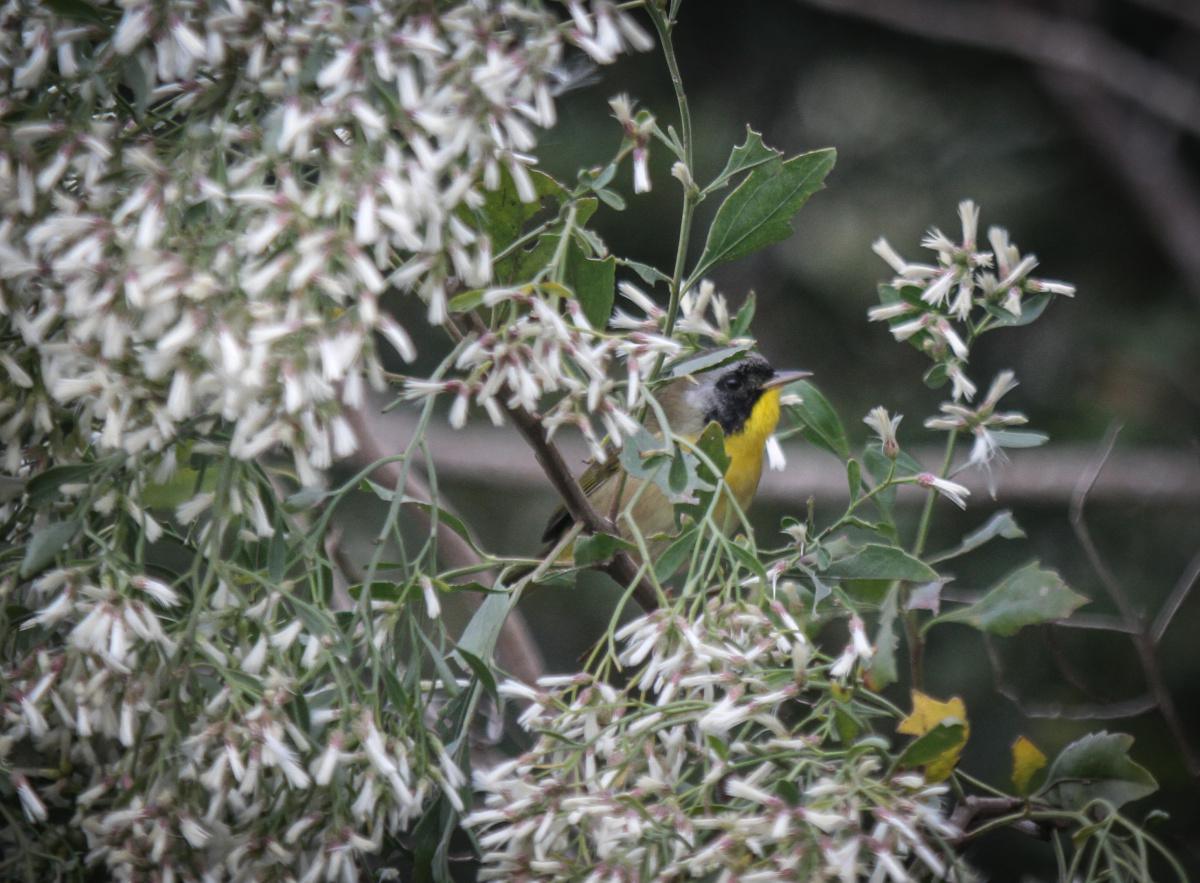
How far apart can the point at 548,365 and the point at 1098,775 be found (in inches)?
43.2

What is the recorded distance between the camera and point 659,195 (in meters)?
6.11

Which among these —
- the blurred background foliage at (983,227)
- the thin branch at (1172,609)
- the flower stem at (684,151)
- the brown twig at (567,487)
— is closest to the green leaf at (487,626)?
the brown twig at (567,487)

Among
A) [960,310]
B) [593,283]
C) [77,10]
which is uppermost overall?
[77,10]

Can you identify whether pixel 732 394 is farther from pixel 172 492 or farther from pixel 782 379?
pixel 172 492

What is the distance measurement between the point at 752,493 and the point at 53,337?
103 inches

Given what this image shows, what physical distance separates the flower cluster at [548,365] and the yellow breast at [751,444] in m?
2.07

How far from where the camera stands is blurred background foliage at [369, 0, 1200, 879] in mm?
5340

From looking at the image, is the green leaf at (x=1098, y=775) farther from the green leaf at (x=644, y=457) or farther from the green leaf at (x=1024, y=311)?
the green leaf at (x=644, y=457)

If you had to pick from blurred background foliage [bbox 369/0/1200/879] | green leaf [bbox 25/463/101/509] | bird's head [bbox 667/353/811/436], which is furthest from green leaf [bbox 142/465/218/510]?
blurred background foliage [bbox 369/0/1200/879]

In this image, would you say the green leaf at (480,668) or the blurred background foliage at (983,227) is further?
the blurred background foliage at (983,227)

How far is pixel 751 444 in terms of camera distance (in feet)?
12.5

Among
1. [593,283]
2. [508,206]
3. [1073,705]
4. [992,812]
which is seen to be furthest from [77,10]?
[1073,705]

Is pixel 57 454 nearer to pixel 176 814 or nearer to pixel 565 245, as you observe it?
pixel 176 814

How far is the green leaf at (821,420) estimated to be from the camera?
83.2 inches
